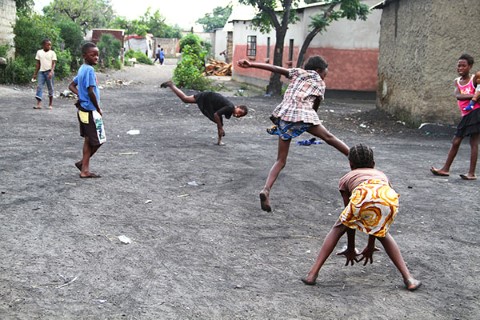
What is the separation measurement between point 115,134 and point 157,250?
20.0 feet

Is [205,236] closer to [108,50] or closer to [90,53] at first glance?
[90,53]

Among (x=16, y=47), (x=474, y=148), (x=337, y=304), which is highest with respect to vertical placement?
(x=16, y=47)

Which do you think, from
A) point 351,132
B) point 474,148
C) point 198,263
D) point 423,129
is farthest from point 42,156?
point 423,129

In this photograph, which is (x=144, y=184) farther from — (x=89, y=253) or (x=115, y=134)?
(x=115, y=134)

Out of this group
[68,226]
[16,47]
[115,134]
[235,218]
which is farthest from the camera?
[16,47]

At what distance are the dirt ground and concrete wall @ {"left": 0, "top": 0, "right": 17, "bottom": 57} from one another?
10.4 meters

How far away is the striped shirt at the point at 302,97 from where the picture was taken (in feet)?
18.0

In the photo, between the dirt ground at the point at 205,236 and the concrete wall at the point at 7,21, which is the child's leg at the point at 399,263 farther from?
the concrete wall at the point at 7,21

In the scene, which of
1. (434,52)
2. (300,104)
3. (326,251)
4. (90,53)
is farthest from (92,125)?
(434,52)

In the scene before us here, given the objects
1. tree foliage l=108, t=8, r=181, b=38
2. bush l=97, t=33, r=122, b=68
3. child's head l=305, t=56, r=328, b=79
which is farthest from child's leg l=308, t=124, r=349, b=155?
tree foliage l=108, t=8, r=181, b=38

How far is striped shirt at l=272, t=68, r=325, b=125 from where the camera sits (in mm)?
5477

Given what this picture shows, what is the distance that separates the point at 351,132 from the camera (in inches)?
506

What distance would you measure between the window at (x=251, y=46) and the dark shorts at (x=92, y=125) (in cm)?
2536

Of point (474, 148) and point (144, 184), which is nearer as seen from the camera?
point (144, 184)
